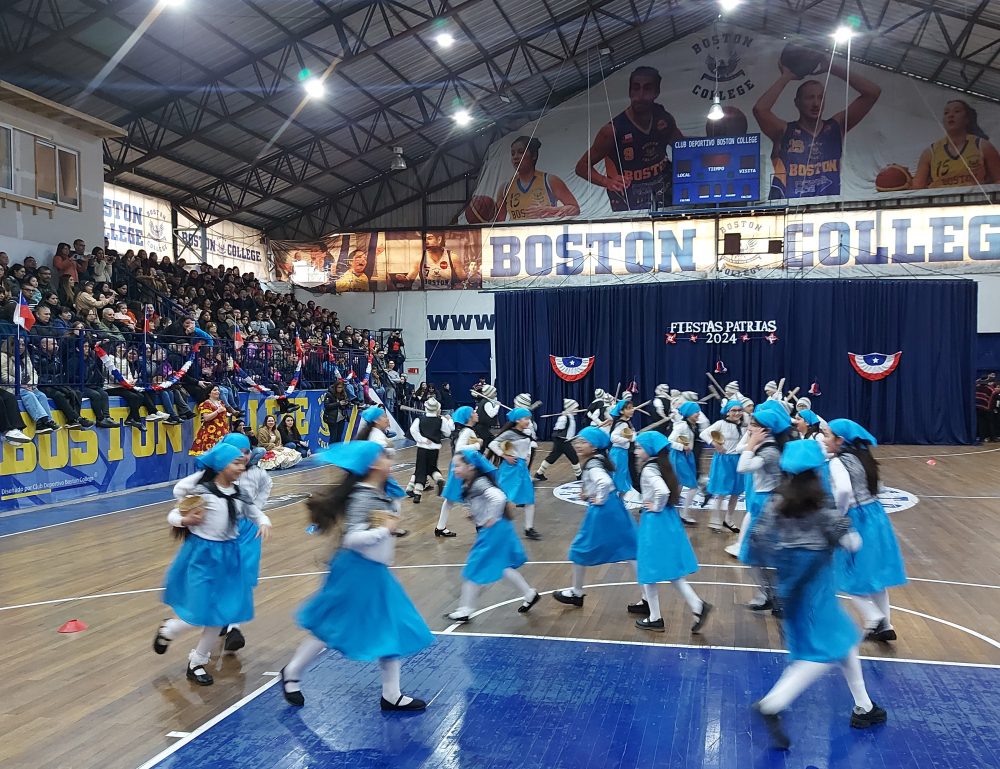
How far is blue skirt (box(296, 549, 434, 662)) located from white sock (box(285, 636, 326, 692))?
0.14m

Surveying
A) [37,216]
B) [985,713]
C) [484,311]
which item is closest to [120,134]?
[37,216]

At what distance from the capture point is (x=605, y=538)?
5.58 metres

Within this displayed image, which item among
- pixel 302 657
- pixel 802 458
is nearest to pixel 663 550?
pixel 802 458

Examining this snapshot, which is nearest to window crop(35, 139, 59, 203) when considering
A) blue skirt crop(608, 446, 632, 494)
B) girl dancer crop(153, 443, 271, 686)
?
blue skirt crop(608, 446, 632, 494)

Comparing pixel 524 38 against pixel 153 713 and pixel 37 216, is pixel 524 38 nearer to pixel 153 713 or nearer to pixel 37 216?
pixel 37 216

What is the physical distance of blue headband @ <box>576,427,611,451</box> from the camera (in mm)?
5547

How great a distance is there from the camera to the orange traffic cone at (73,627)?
218 inches

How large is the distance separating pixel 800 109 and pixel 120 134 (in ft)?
59.1

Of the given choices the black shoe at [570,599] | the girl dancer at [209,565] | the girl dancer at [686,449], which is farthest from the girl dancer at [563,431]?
the girl dancer at [209,565]

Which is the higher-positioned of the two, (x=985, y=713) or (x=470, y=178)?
(x=470, y=178)

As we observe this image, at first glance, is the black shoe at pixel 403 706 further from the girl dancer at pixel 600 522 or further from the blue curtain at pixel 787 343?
the blue curtain at pixel 787 343

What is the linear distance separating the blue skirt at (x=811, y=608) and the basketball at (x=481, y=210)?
2171 centimetres

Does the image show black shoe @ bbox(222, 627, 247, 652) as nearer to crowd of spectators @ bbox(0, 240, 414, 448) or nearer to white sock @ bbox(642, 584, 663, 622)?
white sock @ bbox(642, 584, 663, 622)

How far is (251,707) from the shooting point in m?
4.16
